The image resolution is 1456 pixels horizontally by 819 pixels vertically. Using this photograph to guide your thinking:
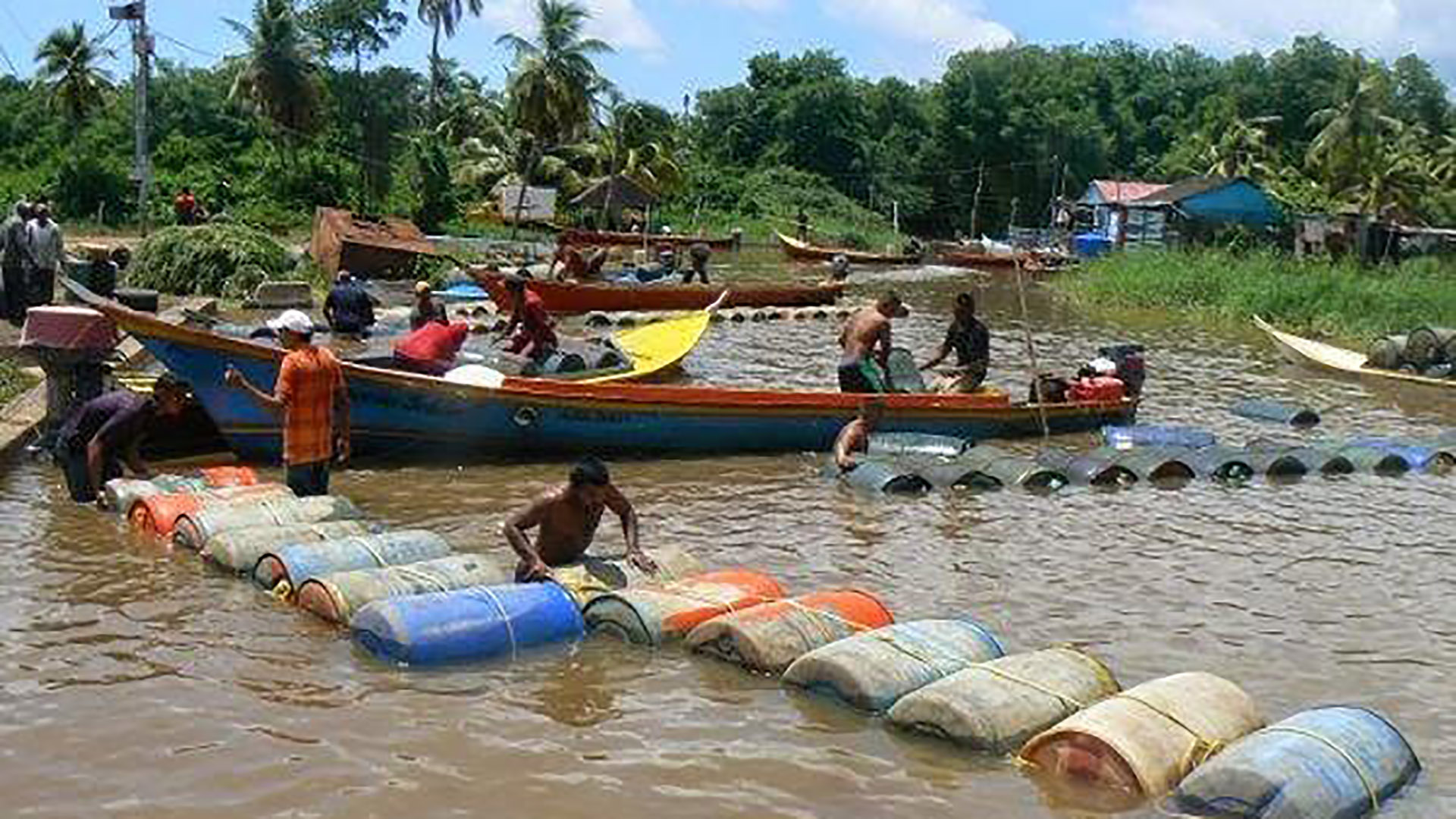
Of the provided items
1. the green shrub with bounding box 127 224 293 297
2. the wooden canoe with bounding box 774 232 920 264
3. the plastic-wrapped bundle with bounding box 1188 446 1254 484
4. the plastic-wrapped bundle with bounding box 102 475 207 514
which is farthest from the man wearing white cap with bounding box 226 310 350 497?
the wooden canoe with bounding box 774 232 920 264

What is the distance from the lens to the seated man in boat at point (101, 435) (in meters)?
10.6

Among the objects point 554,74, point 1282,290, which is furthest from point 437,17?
point 1282,290

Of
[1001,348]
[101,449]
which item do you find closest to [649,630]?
[101,449]

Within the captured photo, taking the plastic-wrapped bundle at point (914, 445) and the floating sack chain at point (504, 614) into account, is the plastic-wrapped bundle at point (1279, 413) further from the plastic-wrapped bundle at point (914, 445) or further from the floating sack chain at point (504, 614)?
Result: the floating sack chain at point (504, 614)

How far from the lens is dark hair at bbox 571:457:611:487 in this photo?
8383mm

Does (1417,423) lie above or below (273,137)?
below

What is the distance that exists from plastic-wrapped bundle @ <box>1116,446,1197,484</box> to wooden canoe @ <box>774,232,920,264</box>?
1410 inches

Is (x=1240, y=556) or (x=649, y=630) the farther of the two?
(x=1240, y=556)

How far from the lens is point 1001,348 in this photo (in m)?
26.5

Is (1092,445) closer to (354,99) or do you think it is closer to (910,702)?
(910,702)

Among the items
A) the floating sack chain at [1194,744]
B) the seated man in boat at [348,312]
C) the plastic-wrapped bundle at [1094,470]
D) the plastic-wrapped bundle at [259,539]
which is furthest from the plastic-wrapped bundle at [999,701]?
the seated man in boat at [348,312]

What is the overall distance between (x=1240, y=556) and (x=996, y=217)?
66754 millimetres

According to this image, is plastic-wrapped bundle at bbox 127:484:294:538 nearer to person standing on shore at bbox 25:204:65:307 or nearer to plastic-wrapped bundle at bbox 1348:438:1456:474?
person standing on shore at bbox 25:204:65:307

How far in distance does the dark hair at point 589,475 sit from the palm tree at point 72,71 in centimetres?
4764
